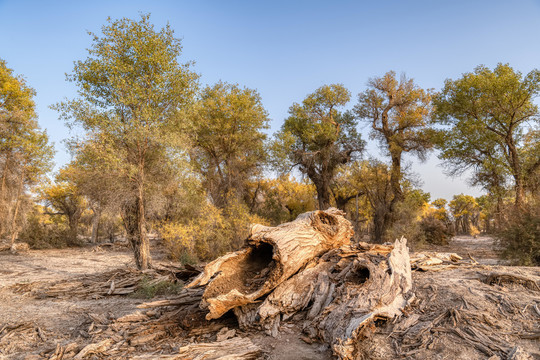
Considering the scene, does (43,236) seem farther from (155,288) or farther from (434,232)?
(434,232)

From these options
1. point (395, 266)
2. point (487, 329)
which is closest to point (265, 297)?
point (395, 266)

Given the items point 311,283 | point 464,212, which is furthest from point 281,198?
point 464,212

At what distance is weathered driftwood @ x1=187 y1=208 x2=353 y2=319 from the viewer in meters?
5.25

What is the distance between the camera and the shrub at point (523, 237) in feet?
31.8

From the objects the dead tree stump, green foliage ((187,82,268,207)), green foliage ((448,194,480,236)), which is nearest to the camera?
the dead tree stump

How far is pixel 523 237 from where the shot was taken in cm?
1005

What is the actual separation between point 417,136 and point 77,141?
2201cm

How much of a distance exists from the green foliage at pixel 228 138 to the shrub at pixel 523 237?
14813 millimetres

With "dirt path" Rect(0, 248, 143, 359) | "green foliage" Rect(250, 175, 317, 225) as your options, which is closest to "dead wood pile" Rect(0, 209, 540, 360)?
"dirt path" Rect(0, 248, 143, 359)

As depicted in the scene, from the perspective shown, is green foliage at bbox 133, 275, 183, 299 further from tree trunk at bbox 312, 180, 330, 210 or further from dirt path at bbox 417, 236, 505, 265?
tree trunk at bbox 312, 180, 330, 210

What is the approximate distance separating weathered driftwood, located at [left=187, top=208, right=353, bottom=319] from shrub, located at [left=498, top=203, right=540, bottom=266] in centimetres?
716

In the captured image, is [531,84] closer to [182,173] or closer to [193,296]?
[182,173]

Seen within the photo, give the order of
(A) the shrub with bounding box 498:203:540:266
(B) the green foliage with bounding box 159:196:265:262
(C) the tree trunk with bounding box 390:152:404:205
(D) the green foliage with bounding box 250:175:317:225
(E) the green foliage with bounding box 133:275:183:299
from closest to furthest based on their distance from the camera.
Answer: (E) the green foliage with bounding box 133:275:183:299, (A) the shrub with bounding box 498:203:540:266, (B) the green foliage with bounding box 159:196:265:262, (C) the tree trunk with bounding box 390:152:404:205, (D) the green foliage with bounding box 250:175:317:225

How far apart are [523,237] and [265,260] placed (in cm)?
957
